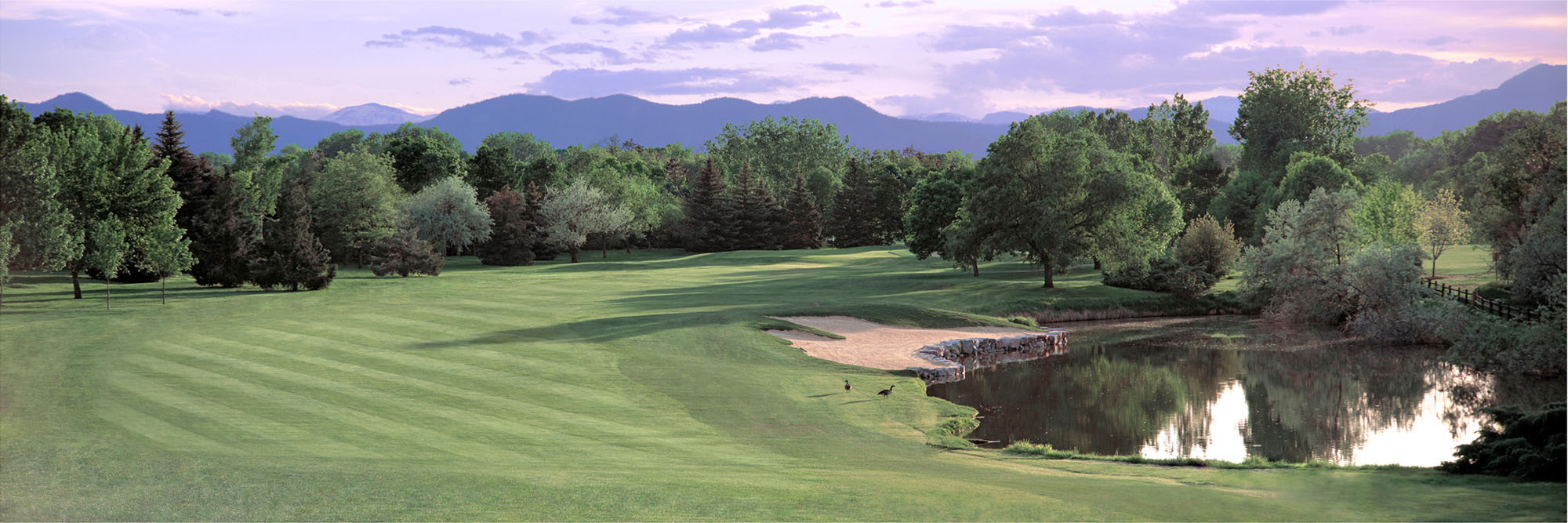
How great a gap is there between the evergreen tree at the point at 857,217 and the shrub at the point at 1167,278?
4651 cm

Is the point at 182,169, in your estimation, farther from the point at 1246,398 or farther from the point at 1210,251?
the point at 1210,251

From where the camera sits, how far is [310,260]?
1989 inches

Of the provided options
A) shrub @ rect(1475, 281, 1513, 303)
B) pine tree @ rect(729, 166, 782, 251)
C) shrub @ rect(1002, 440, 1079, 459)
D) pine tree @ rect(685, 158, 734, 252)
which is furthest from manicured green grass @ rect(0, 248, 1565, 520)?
pine tree @ rect(729, 166, 782, 251)

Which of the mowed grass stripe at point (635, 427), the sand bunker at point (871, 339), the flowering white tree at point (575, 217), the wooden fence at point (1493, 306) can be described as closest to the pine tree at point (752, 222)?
the flowering white tree at point (575, 217)

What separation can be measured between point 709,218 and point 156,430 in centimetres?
7464

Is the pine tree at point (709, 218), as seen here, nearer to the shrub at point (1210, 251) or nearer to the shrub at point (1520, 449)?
the shrub at point (1210, 251)

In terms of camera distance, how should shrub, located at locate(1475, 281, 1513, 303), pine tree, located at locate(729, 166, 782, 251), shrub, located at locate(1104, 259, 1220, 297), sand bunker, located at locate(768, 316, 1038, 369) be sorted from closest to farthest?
sand bunker, located at locate(768, 316, 1038, 369)
shrub, located at locate(1475, 281, 1513, 303)
shrub, located at locate(1104, 259, 1220, 297)
pine tree, located at locate(729, 166, 782, 251)

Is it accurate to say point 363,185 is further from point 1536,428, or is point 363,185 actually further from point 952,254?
point 1536,428

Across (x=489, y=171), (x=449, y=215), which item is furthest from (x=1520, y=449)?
(x=489, y=171)

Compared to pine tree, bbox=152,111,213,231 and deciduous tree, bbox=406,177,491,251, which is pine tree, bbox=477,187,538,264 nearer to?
deciduous tree, bbox=406,177,491,251

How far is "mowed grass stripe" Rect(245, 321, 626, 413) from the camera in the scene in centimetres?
2381

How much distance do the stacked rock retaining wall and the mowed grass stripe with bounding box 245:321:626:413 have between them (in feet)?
40.6

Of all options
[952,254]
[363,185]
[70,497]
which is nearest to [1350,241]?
[952,254]

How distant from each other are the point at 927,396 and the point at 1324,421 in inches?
418
